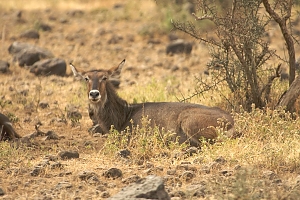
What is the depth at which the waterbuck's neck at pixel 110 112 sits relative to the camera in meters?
11.6

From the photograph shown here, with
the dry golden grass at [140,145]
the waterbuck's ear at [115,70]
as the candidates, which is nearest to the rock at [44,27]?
the dry golden grass at [140,145]

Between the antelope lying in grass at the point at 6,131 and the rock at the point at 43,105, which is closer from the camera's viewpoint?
the antelope lying in grass at the point at 6,131

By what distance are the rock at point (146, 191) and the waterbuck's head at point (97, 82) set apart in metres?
4.12

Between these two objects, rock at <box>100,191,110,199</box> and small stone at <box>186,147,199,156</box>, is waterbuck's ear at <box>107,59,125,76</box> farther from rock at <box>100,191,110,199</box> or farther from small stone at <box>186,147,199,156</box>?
rock at <box>100,191,110,199</box>

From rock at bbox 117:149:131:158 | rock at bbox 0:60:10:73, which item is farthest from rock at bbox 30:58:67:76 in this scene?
rock at bbox 117:149:131:158

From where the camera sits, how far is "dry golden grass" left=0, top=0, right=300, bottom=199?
7996 millimetres

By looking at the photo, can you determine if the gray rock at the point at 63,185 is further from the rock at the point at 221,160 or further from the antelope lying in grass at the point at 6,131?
the antelope lying in grass at the point at 6,131

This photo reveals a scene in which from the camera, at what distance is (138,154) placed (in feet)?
31.8

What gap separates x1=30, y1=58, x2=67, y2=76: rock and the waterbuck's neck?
5.80m

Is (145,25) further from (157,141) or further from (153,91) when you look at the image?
(157,141)

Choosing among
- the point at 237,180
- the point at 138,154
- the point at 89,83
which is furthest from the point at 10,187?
the point at 89,83

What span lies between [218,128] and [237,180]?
9.55 ft

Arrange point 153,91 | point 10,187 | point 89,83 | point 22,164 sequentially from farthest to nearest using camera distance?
point 153,91, point 89,83, point 22,164, point 10,187

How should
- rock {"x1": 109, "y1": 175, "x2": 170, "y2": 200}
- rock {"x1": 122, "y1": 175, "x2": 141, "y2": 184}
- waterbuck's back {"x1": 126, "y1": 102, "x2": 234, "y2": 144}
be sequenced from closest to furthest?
rock {"x1": 109, "y1": 175, "x2": 170, "y2": 200} < rock {"x1": 122, "y1": 175, "x2": 141, "y2": 184} < waterbuck's back {"x1": 126, "y1": 102, "x2": 234, "y2": 144}
